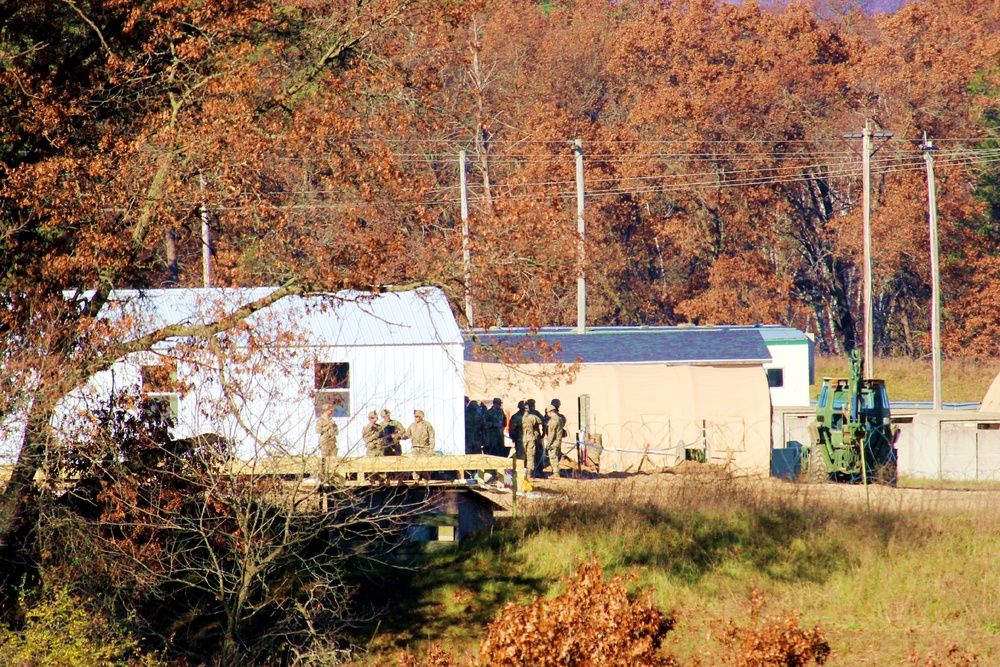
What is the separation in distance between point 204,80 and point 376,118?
2.36 meters

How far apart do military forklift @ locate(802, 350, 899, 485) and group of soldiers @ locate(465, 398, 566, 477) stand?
209 inches

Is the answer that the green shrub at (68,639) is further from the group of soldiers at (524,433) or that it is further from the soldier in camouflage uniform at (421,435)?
the group of soldiers at (524,433)

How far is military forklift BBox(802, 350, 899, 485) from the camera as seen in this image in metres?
25.8

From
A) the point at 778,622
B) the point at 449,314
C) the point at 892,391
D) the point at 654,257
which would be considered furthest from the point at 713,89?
the point at 778,622

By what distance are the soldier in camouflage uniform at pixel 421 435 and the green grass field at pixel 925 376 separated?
2676cm

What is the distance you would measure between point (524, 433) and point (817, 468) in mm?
6275

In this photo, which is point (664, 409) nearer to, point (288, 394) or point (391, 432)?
point (391, 432)

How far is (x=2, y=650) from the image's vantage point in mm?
12734

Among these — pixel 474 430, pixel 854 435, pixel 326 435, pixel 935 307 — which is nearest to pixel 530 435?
pixel 474 430

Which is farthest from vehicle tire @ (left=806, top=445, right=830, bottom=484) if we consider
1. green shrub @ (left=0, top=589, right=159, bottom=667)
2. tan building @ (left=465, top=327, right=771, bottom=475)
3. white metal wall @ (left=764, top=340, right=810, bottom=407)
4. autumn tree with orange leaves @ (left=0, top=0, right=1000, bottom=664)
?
green shrub @ (left=0, top=589, right=159, bottom=667)

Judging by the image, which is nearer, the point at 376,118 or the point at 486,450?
the point at 376,118

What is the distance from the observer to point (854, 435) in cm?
2552

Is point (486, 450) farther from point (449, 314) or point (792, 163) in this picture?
point (792, 163)

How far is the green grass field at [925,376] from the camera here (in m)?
46.4
